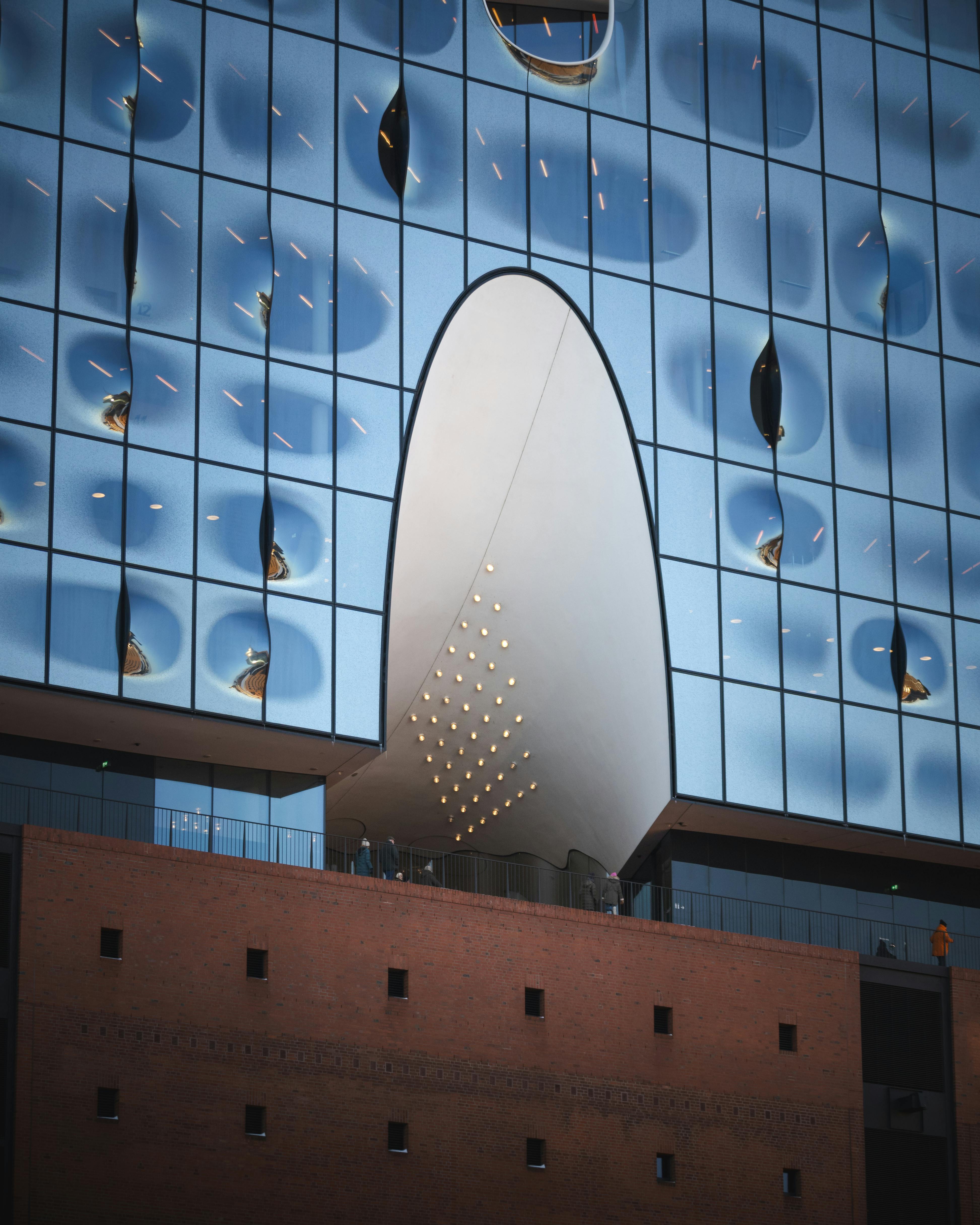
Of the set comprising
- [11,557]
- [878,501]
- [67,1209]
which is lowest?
[67,1209]

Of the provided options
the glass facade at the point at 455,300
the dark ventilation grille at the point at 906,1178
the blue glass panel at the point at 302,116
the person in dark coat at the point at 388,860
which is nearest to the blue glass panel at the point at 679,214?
the glass facade at the point at 455,300

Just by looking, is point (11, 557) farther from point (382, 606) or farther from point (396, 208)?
point (396, 208)

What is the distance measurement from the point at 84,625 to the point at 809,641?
54.9ft

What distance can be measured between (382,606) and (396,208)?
28.9ft

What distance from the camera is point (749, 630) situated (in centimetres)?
4275

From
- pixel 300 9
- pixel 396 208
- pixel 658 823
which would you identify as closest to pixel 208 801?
pixel 658 823

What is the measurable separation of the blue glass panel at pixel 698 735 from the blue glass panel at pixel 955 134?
1498cm

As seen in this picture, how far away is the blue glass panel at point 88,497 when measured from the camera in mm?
35875

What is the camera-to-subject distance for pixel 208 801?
38875 mm

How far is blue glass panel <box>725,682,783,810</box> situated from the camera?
41781mm

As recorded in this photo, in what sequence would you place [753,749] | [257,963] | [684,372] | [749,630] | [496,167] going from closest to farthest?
[257,963] → [753,749] → [496,167] → [749,630] → [684,372]

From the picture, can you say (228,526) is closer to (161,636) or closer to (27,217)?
(161,636)

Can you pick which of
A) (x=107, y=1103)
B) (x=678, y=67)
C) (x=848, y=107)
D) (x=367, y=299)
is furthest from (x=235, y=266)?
(x=848, y=107)

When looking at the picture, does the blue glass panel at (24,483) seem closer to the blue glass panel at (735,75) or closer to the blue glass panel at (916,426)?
the blue glass panel at (735,75)
